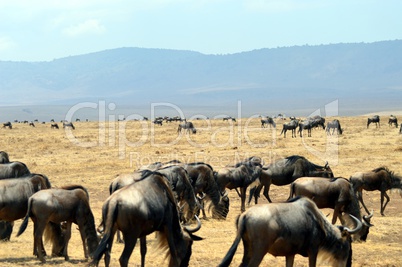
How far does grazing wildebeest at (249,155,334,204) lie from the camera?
1709cm

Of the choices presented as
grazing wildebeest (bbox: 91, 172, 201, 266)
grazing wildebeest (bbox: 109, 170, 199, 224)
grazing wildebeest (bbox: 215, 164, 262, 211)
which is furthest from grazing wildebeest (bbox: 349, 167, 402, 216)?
grazing wildebeest (bbox: 91, 172, 201, 266)

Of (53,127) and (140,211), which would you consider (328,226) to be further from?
(53,127)

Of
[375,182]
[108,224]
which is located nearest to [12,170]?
[108,224]

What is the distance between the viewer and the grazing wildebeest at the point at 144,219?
367 inches

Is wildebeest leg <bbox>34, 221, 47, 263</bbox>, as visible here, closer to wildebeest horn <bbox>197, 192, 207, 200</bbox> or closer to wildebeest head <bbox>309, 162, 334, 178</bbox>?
wildebeest horn <bbox>197, 192, 207, 200</bbox>

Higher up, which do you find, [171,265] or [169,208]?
[169,208]

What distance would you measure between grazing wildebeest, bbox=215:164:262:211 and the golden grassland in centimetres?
73

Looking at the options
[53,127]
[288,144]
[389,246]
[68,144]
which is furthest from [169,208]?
[53,127]

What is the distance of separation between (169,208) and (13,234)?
549 cm

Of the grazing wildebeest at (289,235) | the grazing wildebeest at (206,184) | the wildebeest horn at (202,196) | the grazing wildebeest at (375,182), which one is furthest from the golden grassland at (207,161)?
the grazing wildebeest at (289,235)

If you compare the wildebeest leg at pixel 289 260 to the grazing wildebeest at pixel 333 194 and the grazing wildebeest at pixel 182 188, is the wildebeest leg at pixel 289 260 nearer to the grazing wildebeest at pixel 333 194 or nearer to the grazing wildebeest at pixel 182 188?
the grazing wildebeest at pixel 333 194

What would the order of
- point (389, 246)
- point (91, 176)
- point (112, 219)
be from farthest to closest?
1. point (91, 176)
2. point (389, 246)
3. point (112, 219)

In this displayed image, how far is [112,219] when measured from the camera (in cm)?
930

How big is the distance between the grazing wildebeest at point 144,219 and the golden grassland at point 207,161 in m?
0.48
